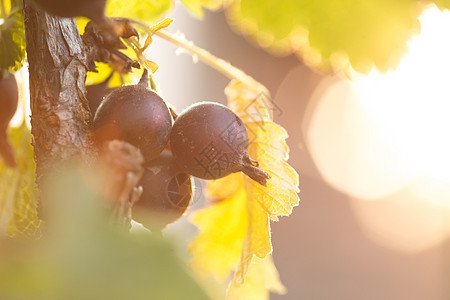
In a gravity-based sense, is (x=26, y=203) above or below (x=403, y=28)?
below

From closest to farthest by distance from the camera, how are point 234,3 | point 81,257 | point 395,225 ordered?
1. point 81,257
2. point 234,3
3. point 395,225

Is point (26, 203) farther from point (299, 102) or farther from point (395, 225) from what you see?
point (395, 225)

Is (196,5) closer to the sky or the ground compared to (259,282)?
closer to the sky

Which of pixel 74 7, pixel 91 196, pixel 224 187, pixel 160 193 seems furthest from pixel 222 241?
pixel 91 196

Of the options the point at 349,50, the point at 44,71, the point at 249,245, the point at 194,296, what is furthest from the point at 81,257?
the point at 349,50

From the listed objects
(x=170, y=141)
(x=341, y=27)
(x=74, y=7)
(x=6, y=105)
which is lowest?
(x=6, y=105)

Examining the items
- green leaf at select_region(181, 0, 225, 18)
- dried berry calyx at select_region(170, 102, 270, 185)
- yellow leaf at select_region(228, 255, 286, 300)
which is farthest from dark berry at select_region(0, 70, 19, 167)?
yellow leaf at select_region(228, 255, 286, 300)

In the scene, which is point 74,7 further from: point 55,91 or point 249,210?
point 249,210

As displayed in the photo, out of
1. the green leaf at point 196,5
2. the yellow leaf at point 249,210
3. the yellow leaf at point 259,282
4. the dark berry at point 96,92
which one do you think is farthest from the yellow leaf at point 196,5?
the yellow leaf at point 259,282
